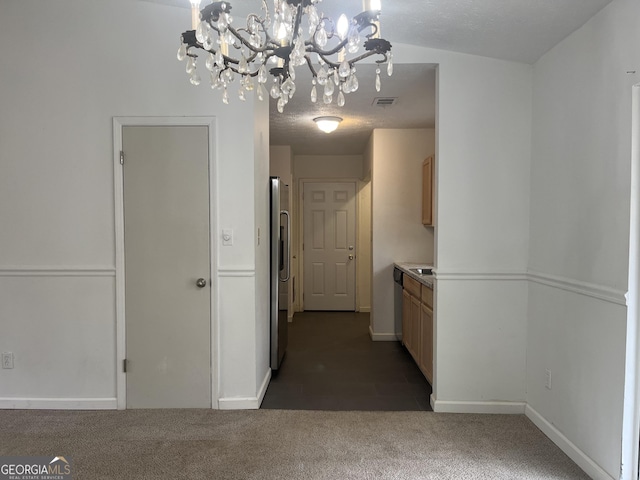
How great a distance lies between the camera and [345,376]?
3.62 m

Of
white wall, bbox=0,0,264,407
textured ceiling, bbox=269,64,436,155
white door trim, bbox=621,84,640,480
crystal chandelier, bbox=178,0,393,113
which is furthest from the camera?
textured ceiling, bbox=269,64,436,155

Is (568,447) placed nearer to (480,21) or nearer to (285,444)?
(285,444)

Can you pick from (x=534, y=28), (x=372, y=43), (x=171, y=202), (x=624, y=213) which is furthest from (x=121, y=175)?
(x=624, y=213)

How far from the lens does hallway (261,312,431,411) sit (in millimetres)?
3072

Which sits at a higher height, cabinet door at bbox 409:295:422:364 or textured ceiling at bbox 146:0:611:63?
textured ceiling at bbox 146:0:611:63

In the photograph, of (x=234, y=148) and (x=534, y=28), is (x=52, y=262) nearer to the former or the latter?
(x=234, y=148)

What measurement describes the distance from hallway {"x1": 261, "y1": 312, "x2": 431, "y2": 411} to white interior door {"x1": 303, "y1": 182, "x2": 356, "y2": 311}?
4.28 feet

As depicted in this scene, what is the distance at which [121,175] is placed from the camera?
289 cm

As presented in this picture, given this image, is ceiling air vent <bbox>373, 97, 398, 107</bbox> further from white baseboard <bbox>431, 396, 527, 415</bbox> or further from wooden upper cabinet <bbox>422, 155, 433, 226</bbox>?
white baseboard <bbox>431, 396, 527, 415</bbox>

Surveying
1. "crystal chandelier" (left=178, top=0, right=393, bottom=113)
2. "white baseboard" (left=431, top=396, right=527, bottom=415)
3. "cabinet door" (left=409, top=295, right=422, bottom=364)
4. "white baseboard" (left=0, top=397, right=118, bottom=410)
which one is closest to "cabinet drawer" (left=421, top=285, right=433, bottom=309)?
"cabinet door" (left=409, top=295, right=422, bottom=364)

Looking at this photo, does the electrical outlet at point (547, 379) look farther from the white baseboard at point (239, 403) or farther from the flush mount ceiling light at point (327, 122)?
the flush mount ceiling light at point (327, 122)

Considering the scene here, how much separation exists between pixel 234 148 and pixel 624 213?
2.33m

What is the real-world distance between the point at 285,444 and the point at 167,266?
1446 millimetres

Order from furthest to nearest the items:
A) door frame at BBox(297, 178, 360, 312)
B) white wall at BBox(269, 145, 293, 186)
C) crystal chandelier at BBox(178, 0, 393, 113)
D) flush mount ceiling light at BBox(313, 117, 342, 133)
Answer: door frame at BBox(297, 178, 360, 312) → white wall at BBox(269, 145, 293, 186) → flush mount ceiling light at BBox(313, 117, 342, 133) → crystal chandelier at BBox(178, 0, 393, 113)
